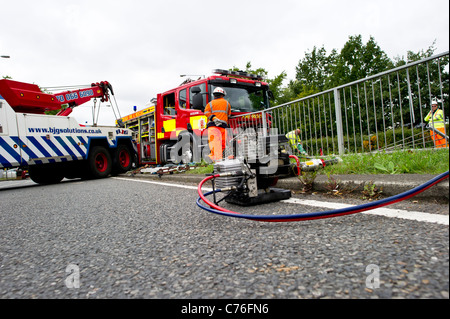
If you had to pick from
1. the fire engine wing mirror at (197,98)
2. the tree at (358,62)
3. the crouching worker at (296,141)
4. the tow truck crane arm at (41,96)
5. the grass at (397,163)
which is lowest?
the grass at (397,163)

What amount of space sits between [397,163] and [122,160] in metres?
8.56

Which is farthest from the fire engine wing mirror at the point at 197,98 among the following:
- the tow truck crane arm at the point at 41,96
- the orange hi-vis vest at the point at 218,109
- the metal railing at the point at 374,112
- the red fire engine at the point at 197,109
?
the tow truck crane arm at the point at 41,96

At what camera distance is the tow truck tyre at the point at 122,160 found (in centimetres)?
935

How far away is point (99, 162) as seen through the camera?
905cm

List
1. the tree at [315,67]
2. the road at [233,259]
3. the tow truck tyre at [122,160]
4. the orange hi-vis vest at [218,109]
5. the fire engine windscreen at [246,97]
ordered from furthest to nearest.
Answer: the tree at [315,67] < the tow truck tyre at [122,160] < the fire engine windscreen at [246,97] < the orange hi-vis vest at [218,109] < the road at [233,259]

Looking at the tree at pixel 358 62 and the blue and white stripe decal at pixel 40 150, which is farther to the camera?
the tree at pixel 358 62

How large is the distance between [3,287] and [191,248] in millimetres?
904

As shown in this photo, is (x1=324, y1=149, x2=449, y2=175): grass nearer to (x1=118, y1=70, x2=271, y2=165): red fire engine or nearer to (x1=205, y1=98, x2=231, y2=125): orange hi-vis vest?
(x1=205, y1=98, x2=231, y2=125): orange hi-vis vest

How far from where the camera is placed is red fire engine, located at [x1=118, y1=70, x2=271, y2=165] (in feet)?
24.1

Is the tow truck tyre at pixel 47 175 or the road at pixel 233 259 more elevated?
the tow truck tyre at pixel 47 175

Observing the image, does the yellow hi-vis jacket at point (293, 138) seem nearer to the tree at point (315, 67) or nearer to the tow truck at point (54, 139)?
the tow truck at point (54, 139)

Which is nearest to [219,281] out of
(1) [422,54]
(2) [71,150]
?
(2) [71,150]

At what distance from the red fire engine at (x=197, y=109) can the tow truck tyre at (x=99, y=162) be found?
152cm

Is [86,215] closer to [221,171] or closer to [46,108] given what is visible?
[221,171]
